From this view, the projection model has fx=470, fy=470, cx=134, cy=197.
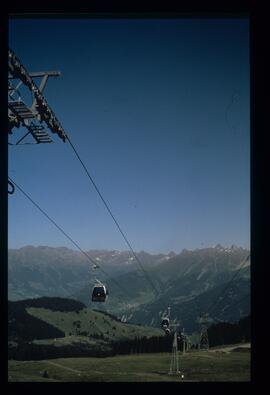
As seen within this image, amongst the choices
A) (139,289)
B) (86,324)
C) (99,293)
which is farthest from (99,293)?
(139,289)

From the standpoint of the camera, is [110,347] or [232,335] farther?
[110,347]

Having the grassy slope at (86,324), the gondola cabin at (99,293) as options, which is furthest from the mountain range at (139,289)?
the gondola cabin at (99,293)

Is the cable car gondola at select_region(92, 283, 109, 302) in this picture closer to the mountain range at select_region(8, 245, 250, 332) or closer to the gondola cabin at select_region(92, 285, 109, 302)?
the gondola cabin at select_region(92, 285, 109, 302)

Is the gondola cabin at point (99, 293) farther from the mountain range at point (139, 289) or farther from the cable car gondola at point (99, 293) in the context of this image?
the mountain range at point (139, 289)

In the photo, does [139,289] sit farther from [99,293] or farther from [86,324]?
[99,293]
